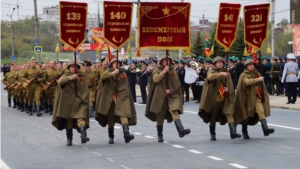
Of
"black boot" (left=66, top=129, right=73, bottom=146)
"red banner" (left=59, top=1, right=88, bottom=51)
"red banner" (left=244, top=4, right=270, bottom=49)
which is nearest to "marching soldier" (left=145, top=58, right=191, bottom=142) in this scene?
"black boot" (left=66, top=129, right=73, bottom=146)

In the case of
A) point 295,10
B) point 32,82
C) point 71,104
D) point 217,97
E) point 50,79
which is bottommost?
point 32,82

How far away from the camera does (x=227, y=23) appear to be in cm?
1697

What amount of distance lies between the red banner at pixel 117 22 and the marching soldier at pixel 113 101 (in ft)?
2.67

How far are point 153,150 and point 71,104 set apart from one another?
2387 millimetres

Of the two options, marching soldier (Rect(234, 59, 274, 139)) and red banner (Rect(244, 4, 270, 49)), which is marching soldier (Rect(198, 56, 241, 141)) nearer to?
marching soldier (Rect(234, 59, 274, 139))

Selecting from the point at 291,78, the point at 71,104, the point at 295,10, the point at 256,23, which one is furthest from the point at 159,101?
the point at 295,10

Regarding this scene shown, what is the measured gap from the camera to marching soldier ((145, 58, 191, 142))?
15.9m

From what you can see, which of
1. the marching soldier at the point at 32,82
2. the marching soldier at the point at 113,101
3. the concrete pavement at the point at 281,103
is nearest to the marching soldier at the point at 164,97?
the marching soldier at the point at 113,101

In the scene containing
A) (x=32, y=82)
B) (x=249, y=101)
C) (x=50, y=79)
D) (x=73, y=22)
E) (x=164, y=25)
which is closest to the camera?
(x=249, y=101)

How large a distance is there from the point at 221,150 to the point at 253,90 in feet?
8.29

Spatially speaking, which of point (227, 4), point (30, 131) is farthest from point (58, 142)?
point (227, 4)

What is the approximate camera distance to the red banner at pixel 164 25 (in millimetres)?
16344

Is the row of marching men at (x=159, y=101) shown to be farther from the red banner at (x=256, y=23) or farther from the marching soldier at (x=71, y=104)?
the red banner at (x=256, y=23)

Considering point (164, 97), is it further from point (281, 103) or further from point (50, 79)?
point (281, 103)
